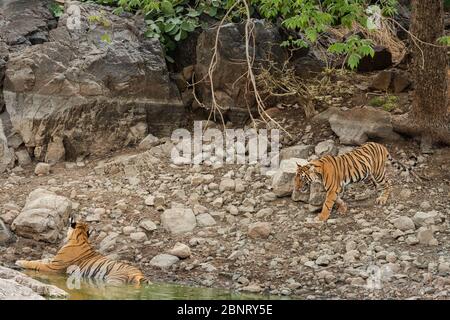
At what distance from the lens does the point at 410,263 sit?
7.99 meters

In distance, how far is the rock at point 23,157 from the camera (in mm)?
10617

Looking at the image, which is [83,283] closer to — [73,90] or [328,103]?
[73,90]

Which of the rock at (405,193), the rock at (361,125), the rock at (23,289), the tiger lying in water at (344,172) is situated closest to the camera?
the rock at (23,289)

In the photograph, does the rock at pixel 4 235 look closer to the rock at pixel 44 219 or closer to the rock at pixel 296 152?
the rock at pixel 44 219

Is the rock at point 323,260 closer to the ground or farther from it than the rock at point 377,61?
closer to the ground

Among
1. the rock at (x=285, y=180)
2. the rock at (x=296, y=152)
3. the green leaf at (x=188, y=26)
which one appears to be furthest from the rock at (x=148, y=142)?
the rock at (x=285, y=180)

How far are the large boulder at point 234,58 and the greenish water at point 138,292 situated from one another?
396 cm

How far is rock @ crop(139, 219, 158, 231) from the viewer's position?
358 inches

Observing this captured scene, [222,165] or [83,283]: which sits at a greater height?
[222,165]

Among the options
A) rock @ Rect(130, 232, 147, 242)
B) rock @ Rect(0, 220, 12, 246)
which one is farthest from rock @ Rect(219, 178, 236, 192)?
rock @ Rect(0, 220, 12, 246)

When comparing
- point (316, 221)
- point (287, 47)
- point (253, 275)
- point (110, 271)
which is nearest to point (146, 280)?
point (110, 271)

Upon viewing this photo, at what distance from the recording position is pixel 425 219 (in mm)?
8719

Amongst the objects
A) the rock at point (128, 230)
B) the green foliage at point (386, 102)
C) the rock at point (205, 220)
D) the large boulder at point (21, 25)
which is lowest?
the rock at point (128, 230)

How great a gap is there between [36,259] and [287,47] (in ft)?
16.4
